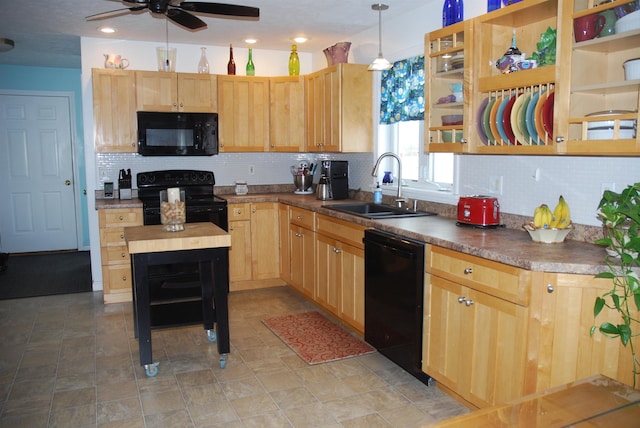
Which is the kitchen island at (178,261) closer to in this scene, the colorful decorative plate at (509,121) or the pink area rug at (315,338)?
the pink area rug at (315,338)

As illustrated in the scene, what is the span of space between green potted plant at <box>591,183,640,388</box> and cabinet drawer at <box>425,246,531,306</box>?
0.33 m

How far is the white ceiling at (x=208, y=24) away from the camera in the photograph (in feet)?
13.0

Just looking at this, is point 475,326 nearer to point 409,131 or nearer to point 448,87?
point 448,87

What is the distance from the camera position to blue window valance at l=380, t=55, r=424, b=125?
406cm

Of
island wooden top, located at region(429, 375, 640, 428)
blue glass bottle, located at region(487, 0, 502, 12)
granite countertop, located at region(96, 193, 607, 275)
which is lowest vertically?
island wooden top, located at region(429, 375, 640, 428)

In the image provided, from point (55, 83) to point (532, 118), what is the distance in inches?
259

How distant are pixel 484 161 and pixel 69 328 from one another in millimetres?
3397

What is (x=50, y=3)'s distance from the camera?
12.8 feet

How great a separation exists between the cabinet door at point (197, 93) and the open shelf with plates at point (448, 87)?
2.52 metres

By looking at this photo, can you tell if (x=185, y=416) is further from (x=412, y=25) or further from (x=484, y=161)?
(x=412, y=25)

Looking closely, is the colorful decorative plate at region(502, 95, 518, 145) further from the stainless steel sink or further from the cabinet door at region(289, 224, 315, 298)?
the cabinet door at region(289, 224, 315, 298)

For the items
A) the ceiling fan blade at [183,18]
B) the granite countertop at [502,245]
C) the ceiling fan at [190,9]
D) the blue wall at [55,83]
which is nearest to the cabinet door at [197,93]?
the ceiling fan blade at [183,18]

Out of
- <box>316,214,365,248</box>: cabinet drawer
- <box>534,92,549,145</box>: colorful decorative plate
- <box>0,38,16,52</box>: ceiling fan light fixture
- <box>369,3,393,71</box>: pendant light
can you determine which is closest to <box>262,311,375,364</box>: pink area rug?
<box>316,214,365,248</box>: cabinet drawer

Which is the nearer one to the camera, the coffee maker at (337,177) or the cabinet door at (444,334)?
the cabinet door at (444,334)
